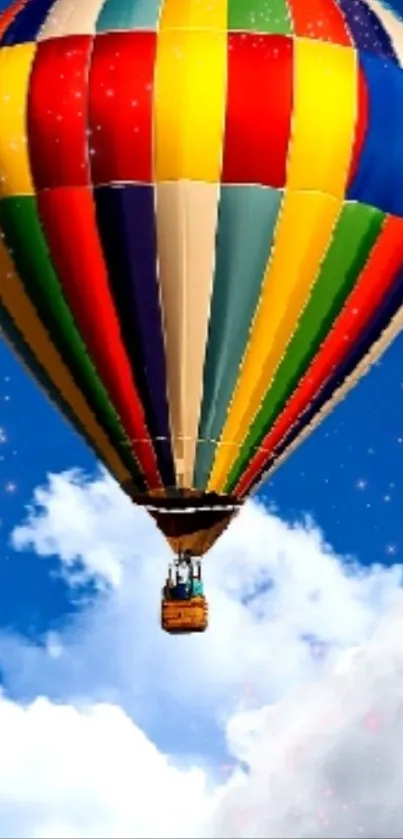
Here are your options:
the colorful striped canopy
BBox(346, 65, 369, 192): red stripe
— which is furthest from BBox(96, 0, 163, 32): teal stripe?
BBox(346, 65, 369, 192): red stripe

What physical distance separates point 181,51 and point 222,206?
65.0 inches

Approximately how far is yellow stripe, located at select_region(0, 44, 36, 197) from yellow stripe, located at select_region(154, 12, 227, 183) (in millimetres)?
1424

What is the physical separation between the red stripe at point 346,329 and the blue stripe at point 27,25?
4200 millimetres

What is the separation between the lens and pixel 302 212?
3394 centimetres

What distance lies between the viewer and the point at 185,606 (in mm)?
34312

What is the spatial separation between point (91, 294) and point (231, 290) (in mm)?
1465

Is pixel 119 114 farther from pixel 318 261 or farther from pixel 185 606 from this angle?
pixel 185 606

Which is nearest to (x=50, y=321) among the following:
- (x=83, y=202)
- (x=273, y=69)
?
(x=83, y=202)

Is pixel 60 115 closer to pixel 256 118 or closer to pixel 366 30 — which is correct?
pixel 256 118

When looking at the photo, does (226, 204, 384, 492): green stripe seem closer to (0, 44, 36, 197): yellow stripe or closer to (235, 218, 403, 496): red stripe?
(235, 218, 403, 496): red stripe

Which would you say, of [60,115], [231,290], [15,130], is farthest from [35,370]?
[60,115]

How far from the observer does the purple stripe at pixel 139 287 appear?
111 ft

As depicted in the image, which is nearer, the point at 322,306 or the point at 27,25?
the point at 322,306

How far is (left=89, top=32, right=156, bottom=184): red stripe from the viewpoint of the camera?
33.6 metres
